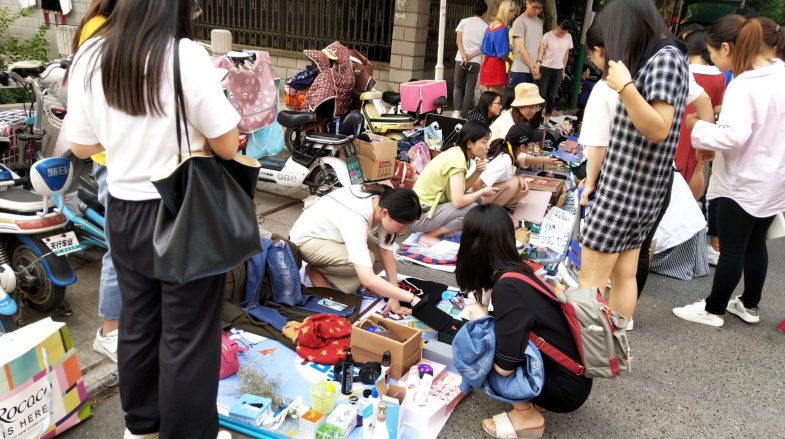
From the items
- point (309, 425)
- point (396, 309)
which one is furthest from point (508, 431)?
point (396, 309)

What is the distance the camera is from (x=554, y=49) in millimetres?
8523

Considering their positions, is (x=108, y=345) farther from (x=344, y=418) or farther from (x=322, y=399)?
(x=344, y=418)

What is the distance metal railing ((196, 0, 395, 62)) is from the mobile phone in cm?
774

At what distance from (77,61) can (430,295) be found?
2505 millimetres

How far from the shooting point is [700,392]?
10.4 feet

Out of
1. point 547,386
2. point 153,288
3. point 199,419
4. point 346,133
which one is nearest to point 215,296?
point 153,288

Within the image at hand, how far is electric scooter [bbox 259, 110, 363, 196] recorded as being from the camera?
516cm

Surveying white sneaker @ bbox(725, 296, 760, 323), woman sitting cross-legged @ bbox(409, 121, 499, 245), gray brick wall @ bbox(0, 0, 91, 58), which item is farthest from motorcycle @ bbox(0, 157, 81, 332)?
gray brick wall @ bbox(0, 0, 91, 58)

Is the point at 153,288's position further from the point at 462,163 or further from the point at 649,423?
the point at 462,163

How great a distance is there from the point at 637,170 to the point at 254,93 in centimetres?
331

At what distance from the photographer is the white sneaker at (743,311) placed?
3938mm

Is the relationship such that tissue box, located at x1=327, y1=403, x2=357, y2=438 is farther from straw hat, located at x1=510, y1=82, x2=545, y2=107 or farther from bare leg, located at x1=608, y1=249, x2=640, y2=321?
straw hat, located at x1=510, y1=82, x2=545, y2=107

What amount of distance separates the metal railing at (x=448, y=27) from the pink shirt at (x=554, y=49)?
2528 mm

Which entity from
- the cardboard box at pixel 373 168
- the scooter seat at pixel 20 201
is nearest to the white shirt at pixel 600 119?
the cardboard box at pixel 373 168
